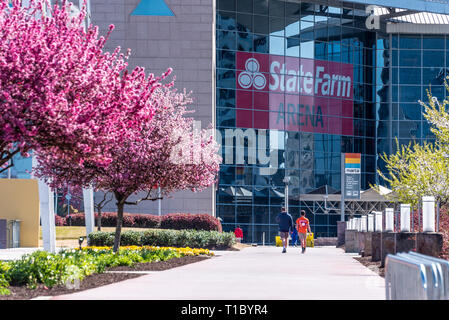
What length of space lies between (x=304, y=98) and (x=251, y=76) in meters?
4.99

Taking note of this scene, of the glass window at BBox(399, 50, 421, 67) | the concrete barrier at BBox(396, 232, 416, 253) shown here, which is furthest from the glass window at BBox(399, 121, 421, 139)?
the concrete barrier at BBox(396, 232, 416, 253)

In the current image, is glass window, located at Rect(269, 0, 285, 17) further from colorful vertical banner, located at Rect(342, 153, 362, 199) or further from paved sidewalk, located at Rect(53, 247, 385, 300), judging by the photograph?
paved sidewalk, located at Rect(53, 247, 385, 300)

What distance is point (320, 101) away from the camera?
62812mm

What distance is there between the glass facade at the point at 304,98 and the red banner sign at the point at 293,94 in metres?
0.08

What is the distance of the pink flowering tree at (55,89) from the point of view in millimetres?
12062

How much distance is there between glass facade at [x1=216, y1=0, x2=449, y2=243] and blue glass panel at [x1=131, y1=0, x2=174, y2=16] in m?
4.35

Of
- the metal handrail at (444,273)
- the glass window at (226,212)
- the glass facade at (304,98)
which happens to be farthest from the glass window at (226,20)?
the metal handrail at (444,273)

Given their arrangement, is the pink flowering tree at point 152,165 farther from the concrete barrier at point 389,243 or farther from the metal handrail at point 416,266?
the metal handrail at point 416,266

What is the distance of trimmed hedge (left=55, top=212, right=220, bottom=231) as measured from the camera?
4156 centimetres
